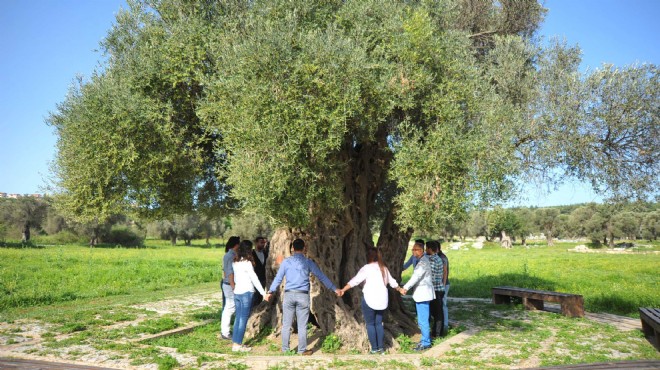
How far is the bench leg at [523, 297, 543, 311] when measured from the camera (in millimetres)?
16203

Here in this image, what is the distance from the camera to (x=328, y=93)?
9.02 metres

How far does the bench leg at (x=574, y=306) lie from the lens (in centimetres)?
1415

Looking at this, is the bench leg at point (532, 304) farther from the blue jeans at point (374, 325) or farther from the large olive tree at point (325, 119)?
the blue jeans at point (374, 325)

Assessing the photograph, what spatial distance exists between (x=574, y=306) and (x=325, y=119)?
10.8m

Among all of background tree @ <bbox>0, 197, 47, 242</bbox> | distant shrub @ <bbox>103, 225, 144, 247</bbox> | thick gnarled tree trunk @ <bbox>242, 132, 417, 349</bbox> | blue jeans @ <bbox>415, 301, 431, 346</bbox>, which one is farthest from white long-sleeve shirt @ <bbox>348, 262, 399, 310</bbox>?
background tree @ <bbox>0, 197, 47, 242</bbox>

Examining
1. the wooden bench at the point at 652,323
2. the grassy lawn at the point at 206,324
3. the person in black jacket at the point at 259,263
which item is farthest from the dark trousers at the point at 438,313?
the person in black jacket at the point at 259,263

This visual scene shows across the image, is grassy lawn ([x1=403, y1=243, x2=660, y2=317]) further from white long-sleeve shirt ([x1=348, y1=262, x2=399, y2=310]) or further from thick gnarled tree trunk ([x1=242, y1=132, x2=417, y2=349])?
white long-sleeve shirt ([x1=348, y1=262, x2=399, y2=310])

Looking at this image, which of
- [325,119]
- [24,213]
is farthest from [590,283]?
[24,213]

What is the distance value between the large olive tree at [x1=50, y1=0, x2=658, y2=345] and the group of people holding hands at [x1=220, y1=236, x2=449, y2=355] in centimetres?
96

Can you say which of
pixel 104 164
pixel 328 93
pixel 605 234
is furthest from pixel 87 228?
pixel 605 234

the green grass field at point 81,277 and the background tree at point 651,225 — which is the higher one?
the background tree at point 651,225

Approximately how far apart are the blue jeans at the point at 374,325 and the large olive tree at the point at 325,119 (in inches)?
33.5

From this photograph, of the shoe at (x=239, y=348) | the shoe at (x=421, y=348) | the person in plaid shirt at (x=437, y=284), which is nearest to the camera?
the shoe at (x=421, y=348)

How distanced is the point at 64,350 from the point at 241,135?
19.9 ft
